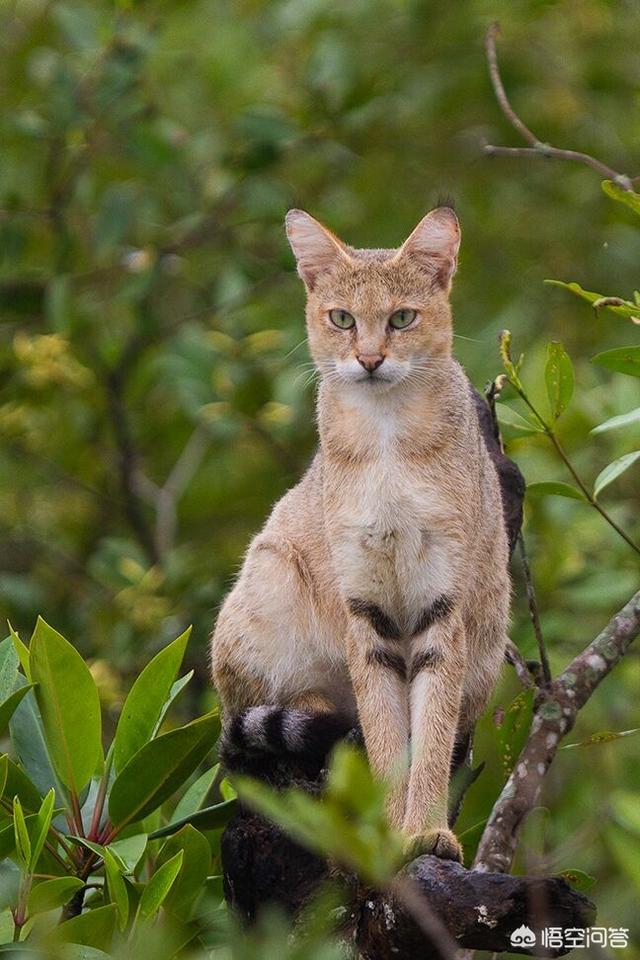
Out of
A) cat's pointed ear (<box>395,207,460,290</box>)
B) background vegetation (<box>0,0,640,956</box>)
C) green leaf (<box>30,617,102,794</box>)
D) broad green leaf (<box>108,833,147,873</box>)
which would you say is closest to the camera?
broad green leaf (<box>108,833,147,873</box>)

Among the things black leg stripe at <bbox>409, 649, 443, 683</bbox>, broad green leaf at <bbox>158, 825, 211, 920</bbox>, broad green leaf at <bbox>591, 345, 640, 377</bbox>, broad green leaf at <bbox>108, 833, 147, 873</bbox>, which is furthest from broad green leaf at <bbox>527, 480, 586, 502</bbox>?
broad green leaf at <bbox>108, 833, 147, 873</bbox>

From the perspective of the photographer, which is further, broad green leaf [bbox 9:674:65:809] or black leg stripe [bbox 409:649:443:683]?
black leg stripe [bbox 409:649:443:683]

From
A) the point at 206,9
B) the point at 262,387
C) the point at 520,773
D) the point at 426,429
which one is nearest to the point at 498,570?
the point at 426,429

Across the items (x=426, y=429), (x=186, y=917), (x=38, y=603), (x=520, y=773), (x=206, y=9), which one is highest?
(x=206, y=9)

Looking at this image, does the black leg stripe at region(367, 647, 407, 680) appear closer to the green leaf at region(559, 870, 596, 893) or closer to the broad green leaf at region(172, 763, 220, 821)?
the broad green leaf at region(172, 763, 220, 821)

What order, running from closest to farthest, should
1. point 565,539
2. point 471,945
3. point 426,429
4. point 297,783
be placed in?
point 471,945, point 297,783, point 426,429, point 565,539

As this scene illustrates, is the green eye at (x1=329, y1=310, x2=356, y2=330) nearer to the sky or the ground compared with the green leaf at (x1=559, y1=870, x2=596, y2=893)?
nearer to the sky

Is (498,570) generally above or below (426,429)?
below

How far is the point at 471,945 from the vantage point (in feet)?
11.6

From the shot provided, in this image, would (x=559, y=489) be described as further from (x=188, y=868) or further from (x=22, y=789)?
(x=22, y=789)

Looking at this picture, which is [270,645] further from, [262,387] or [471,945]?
[262,387]

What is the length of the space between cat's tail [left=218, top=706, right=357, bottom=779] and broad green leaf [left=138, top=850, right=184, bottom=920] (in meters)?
0.96

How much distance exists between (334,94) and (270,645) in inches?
167

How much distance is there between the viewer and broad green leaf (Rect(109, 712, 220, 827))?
4234mm
